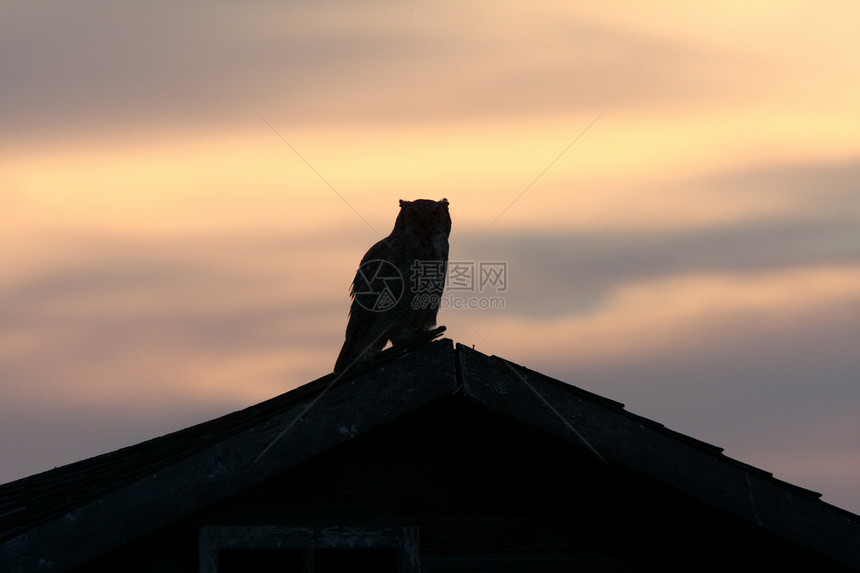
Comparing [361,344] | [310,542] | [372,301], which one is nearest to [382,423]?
[310,542]

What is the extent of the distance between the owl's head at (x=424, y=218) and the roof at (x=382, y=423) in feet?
13.7

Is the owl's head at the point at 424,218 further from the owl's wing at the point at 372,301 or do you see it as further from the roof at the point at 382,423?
the roof at the point at 382,423

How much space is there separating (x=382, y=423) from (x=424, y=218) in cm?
451

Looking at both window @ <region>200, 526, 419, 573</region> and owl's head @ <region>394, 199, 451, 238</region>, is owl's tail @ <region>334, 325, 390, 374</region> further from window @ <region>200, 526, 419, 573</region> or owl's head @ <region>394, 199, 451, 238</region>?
window @ <region>200, 526, 419, 573</region>

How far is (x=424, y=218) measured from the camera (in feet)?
27.3

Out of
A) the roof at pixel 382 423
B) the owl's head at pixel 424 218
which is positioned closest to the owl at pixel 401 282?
the owl's head at pixel 424 218

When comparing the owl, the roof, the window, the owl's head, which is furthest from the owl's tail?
the window

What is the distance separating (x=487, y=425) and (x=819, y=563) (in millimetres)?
1535

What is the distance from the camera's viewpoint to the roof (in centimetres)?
357

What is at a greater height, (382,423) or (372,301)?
(372,301)

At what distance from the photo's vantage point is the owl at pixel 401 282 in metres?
8.23

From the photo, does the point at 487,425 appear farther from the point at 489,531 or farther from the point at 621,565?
the point at 621,565

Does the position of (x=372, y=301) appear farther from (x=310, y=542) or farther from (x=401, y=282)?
(x=310, y=542)

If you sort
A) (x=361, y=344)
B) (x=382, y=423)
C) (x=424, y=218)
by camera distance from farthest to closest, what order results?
(x=361, y=344) → (x=424, y=218) → (x=382, y=423)
